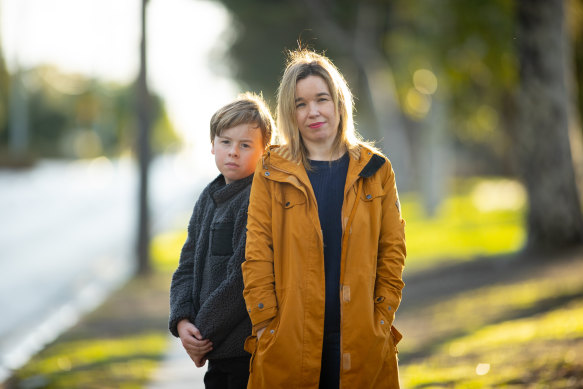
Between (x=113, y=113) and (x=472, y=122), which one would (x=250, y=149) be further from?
(x=113, y=113)

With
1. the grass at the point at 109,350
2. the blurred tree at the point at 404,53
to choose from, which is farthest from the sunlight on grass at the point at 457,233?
the grass at the point at 109,350

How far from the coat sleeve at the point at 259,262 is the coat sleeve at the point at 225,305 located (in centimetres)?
14

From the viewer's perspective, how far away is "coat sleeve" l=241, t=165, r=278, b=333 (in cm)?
285

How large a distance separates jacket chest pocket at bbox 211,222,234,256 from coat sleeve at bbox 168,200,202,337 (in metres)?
0.22

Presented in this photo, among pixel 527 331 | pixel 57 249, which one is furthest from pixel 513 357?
pixel 57 249

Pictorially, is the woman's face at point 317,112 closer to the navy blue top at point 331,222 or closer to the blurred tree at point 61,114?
the navy blue top at point 331,222

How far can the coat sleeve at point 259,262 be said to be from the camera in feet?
9.36

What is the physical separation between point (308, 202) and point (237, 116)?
1.78ft

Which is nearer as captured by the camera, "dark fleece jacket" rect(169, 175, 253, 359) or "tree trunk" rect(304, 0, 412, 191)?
"dark fleece jacket" rect(169, 175, 253, 359)

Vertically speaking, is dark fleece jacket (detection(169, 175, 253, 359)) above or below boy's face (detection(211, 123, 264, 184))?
below

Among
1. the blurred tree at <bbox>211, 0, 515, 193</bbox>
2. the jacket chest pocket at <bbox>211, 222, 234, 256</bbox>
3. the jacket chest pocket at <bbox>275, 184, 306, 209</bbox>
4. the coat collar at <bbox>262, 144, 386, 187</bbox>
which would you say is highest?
the blurred tree at <bbox>211, 0, 515, 193</bbox>

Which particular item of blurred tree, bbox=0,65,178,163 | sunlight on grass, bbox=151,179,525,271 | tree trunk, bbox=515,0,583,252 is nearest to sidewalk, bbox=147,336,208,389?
tree trunk, bbox=515,0,583,252

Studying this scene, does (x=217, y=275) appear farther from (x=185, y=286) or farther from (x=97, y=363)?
(x=97, y=363)

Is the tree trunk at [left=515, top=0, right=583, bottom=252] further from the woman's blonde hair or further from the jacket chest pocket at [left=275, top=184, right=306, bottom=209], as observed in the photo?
the jacket chest pocket at [left=275, top=184, right=306, bottom=209]
